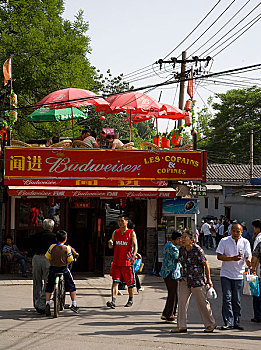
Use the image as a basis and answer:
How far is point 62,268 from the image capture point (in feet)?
35.7

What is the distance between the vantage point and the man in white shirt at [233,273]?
31.3ft

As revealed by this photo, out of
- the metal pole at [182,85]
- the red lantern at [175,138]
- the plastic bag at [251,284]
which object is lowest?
the plastic bag at [251,284]

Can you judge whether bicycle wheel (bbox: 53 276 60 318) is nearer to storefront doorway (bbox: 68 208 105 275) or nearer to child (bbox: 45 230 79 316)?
child (bbox: 45 230 79 316)

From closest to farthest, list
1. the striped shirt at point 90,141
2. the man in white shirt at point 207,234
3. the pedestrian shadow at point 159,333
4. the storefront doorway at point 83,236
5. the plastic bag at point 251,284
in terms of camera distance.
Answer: the pedestrian shadow at point 159,333 → the plastic bag at point 251,284 → the striped shirt at point 90,141 → the storefront doorway at point 83,236 → the man in white shirt at point 207,234

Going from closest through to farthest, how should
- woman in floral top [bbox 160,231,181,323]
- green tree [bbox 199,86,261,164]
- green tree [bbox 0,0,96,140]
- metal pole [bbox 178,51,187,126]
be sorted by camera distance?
woman in floral top [bbox 160,231,181,323] < metal pole [bbox 178,51,187,126] < green tree [bbox 0,0,96,140] < green tree [bbox 199,86,261,164]

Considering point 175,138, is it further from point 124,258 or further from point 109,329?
point 109,329

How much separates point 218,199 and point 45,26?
2389 centimetres

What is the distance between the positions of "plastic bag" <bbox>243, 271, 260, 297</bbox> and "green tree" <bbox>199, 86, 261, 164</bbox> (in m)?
41.9

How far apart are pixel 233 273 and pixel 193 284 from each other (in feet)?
2.74

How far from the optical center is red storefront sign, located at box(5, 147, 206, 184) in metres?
16.1

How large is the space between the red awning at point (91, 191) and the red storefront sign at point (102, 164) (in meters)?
0.35

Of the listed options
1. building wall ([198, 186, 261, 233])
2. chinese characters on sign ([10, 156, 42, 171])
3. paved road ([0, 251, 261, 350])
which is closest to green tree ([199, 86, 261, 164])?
building wall ([198, 186, 261, 233])

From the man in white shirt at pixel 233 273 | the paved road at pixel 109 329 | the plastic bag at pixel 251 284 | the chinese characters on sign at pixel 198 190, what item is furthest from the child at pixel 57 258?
the chinese characters on sign at pixel 198 190

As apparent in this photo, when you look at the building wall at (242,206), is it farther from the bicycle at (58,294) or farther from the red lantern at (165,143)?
the bicycle at (58,294)
